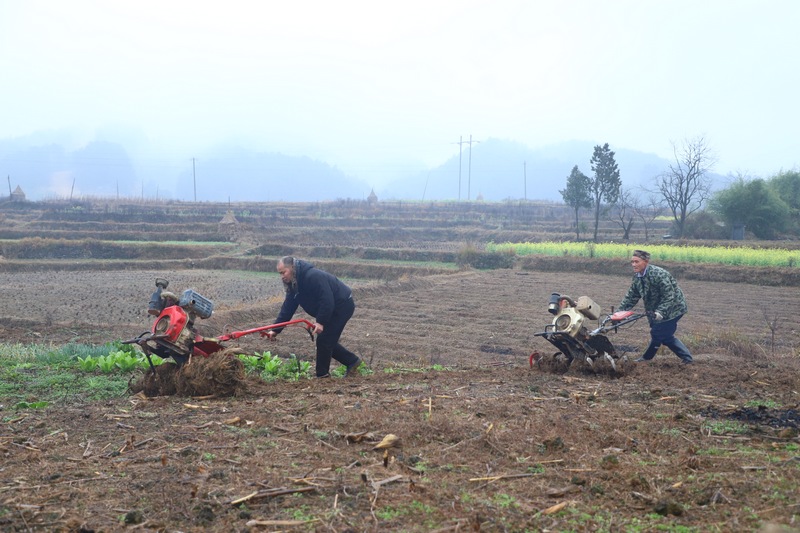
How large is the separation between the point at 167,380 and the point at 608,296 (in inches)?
659

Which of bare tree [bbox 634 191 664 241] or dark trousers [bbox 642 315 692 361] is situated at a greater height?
bare tree [bbox 634 191 664 241]

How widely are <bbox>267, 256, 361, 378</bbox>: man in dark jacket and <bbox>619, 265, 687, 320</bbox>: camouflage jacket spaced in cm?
381

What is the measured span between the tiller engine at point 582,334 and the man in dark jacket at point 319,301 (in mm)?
2558

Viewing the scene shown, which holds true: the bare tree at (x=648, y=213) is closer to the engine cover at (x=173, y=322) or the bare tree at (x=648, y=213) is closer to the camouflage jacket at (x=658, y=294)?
the camouflage jacket at (x=658, y=294)

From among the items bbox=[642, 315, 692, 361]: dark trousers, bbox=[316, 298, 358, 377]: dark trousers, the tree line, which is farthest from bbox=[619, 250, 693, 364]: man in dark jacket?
the tree line

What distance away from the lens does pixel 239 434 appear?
234 inches

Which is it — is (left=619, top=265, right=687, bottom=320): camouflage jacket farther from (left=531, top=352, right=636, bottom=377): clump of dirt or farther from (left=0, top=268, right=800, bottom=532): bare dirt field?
(left=531, top=352, right=636, bottom=377): clump of dirt

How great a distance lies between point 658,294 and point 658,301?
0.38ft

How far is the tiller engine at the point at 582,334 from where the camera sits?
8898 millimetres

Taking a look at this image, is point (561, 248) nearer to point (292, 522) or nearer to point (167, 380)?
point (167, 380)

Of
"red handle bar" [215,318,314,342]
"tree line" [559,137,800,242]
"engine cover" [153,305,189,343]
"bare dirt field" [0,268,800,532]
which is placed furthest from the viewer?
"tree line" [559,137,800,242]

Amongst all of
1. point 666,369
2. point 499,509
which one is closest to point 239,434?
point 499,509

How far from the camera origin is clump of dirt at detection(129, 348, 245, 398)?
24.8ft

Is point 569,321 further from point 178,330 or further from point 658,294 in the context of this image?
point 178,330
